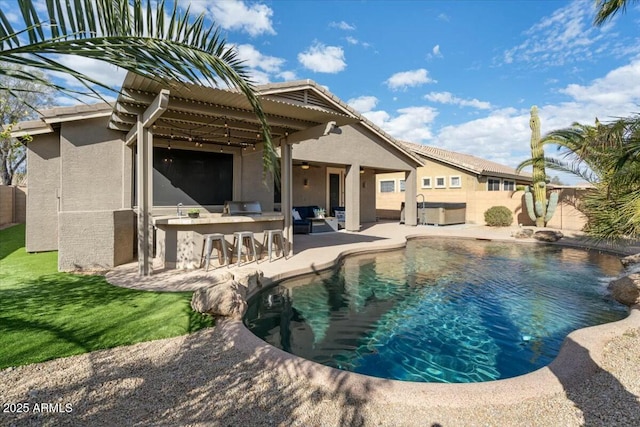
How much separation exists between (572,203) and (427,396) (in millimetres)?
17799

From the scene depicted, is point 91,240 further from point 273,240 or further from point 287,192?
point 287,192

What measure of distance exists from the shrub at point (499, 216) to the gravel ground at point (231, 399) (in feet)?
51.8

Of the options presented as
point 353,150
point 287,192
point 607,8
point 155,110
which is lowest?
point 287,192

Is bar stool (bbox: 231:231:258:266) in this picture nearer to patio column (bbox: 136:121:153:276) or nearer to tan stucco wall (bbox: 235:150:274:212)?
patio column (bbox: 136:121:153:276)

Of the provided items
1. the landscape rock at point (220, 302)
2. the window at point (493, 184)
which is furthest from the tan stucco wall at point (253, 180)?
the window at point (493, 184)

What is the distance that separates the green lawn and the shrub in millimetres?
17053

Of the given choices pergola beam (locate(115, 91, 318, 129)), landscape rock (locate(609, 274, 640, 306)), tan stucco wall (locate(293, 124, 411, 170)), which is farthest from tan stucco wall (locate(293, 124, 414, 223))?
landscape rock (locate(609, 274, 640, 306))

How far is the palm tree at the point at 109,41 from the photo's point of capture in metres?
1.79

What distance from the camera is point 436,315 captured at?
5.33 meters

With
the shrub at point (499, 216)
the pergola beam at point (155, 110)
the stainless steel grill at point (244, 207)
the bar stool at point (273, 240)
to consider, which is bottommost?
the bar stool at point (273, 240)

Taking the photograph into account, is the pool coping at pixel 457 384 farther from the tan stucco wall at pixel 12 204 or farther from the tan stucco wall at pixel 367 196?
the tan stucco wall at pixel 12 204

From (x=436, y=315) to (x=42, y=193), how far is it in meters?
10.5

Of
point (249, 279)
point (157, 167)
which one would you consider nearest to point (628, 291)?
point (249, 279)

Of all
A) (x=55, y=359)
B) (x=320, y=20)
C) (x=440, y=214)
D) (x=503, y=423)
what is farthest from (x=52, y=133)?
(x=440, y=214)
